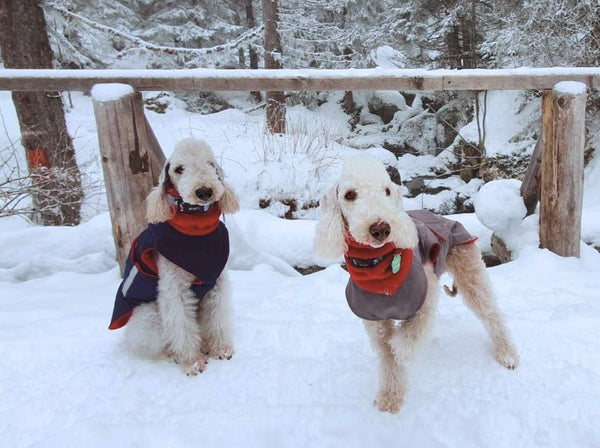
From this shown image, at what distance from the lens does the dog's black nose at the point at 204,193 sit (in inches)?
74.7

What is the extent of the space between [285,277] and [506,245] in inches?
75.3

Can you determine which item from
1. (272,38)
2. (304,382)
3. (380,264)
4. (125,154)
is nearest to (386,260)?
(380,264)

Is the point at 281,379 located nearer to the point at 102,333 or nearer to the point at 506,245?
the point at 102,333

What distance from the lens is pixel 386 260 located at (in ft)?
5.32

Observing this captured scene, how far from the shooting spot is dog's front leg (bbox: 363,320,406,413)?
1.73m

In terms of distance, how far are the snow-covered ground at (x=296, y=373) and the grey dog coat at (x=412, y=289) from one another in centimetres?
41

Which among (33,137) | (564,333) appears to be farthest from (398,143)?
(564,333)

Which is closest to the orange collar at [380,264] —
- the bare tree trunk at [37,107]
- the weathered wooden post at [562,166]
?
the weathered wooden post at [562,166]

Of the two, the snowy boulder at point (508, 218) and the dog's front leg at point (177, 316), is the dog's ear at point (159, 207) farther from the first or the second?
the snowy boulder at point (508, 218)

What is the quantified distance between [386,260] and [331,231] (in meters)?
0.25

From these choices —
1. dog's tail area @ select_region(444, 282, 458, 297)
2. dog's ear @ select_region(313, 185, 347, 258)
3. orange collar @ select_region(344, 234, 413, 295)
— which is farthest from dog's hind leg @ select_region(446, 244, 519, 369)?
dog's ear @ select_region(313, 185, 347, 258)

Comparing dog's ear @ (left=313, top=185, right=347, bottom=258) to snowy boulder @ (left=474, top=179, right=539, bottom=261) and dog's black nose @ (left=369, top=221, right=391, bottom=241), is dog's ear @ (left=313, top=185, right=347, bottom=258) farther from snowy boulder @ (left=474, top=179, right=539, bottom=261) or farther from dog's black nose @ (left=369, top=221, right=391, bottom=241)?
snowy boulder @ (left=474, top=179, right=539, bottom=261)

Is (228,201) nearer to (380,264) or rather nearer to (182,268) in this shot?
(182,268)

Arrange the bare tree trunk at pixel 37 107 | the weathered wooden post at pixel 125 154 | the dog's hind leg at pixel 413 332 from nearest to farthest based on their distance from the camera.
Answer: the dog's hind leg at pixel 413 332 → the weathered wooden post at pixel 125 154 → the bare tree trunk at pixel 37 107
